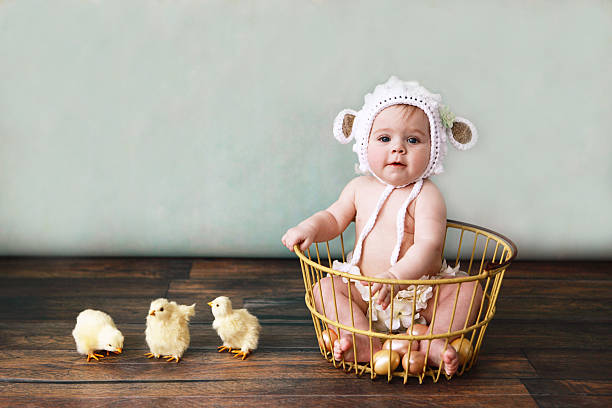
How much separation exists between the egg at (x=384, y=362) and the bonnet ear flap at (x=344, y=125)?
47 cm

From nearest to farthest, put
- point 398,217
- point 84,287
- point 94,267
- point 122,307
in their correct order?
1. point 398,217
2. point 122,307
3. point 84,287
4. point 94,267

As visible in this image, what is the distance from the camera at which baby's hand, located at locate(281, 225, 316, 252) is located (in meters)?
1.19

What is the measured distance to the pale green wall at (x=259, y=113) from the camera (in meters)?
1.62

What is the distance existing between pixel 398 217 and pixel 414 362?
0.98 feet

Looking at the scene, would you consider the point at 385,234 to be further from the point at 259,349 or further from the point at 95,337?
the point at 95,337

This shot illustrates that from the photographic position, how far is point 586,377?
3.63ft

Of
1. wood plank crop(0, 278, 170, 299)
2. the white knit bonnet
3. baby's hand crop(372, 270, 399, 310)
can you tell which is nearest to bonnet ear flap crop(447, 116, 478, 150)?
the white knit bonnet

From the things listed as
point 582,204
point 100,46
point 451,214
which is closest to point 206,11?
point 100,46

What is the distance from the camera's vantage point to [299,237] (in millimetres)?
1193

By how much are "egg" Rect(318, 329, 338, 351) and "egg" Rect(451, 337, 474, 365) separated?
220mm

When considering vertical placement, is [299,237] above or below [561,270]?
above

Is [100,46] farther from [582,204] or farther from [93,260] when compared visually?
[582,204]

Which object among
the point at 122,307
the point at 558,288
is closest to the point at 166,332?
the point at 122,307

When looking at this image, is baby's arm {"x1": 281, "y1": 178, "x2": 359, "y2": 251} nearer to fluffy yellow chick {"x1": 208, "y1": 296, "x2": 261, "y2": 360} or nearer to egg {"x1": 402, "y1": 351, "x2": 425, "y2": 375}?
fluffy yellow chick {"x1": 208, "y1": 296, "x2": 261, "y2": 360}
